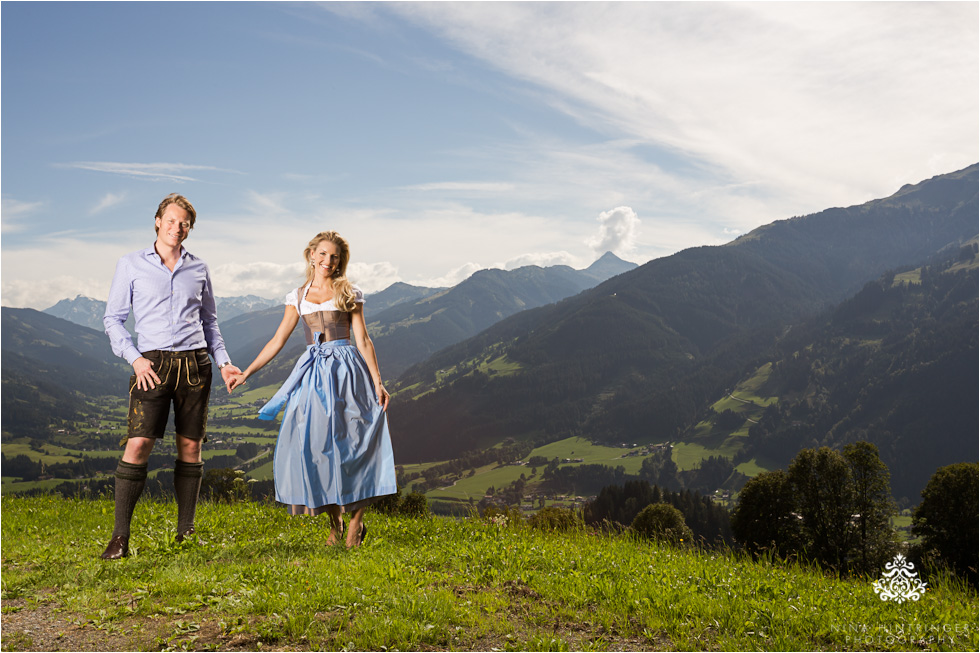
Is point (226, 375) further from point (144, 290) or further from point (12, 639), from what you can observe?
point (12, 639)

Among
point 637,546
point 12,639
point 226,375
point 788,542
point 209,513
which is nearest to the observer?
point 12,639

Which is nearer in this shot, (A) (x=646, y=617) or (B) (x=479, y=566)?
(A) (x=646, y=617)

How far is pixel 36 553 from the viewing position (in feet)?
23.4

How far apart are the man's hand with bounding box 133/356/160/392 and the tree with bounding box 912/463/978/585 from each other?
52977 millimetres

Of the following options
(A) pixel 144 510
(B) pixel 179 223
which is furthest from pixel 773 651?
(A) pixel 144 510

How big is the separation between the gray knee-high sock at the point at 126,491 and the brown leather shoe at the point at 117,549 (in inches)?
2.0

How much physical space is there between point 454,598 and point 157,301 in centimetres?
426

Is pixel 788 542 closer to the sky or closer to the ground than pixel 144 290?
closer to the ground

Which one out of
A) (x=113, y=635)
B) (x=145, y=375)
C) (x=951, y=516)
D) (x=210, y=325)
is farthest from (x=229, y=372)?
(x=951, y=516)

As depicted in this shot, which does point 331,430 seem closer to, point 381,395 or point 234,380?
point 381,395

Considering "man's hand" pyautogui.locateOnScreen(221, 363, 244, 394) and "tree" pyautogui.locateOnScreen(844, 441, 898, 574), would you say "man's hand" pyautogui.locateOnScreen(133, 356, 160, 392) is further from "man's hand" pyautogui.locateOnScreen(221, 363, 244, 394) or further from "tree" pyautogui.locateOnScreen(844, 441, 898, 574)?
"tree" pyautogui.locateOnScreen(844, 441, 898, 574)

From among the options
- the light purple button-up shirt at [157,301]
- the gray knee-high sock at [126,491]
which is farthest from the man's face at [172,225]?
the gray knee-high sock at [126,491]

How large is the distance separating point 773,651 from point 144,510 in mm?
9172

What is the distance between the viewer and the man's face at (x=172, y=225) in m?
6.86
